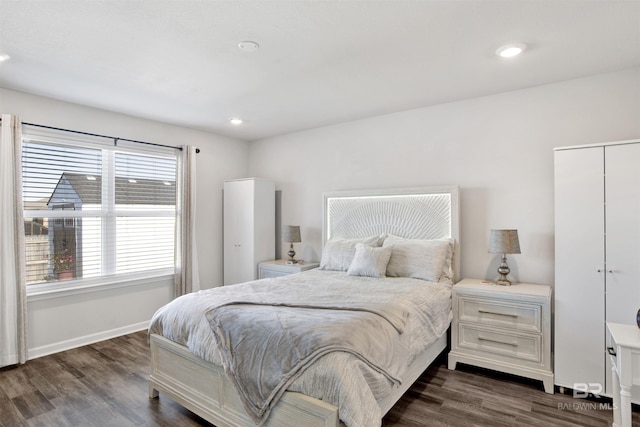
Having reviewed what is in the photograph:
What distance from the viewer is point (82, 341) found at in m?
3.71

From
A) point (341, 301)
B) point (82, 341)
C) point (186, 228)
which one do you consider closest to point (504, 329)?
point (341, 301)

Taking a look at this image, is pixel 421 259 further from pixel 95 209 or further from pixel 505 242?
pixel 95 209

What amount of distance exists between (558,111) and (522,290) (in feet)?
5.43

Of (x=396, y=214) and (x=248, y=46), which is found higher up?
(x=248, y=46)

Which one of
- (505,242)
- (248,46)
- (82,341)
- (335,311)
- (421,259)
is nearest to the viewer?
(335,311)

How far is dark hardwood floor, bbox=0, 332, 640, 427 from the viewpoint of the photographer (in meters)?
2.31

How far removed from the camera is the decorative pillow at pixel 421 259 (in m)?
3.22

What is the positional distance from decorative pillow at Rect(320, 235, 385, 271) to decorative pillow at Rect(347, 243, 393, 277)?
0.74 feet

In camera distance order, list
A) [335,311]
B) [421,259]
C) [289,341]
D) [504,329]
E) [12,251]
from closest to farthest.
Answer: [289,341]
[335,311]
[504,329]
[12,251]
[421,259]

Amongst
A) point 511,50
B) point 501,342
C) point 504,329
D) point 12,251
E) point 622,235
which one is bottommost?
point 501,342

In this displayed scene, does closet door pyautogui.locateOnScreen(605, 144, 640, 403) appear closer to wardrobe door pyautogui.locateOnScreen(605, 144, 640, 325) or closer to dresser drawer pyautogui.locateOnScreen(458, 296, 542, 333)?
wardrobe door pyautogui.locateOnScreen(605, 144, 640, 325)

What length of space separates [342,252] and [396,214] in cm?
76

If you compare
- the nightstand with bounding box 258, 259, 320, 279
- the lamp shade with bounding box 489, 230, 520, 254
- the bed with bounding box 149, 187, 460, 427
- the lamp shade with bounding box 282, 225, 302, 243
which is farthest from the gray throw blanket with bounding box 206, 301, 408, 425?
the lamp shade with bounding box 282, 225, 302, 243

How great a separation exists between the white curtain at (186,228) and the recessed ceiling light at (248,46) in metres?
2.49
